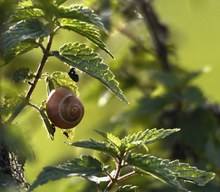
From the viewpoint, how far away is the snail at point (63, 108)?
1.38 metres

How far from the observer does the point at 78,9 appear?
4.45 ft

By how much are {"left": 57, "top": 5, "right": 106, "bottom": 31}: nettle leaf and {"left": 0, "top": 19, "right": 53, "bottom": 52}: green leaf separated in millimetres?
29

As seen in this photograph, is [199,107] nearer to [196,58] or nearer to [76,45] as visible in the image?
[76,45]

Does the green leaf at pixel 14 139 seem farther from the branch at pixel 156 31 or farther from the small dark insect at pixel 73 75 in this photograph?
the branch at pixel 156 31

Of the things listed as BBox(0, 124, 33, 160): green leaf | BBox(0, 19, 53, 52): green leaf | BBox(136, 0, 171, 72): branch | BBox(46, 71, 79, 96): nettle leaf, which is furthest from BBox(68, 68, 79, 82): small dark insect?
BBox(136, 0, 171, 72): branch

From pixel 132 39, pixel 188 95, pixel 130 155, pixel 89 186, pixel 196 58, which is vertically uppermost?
pixel 196 58

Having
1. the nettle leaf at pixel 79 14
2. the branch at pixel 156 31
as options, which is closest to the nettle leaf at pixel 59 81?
the nettle leaf at pixel 79 14

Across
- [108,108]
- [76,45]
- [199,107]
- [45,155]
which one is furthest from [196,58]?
[76,45]

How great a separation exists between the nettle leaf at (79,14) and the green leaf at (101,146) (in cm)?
16

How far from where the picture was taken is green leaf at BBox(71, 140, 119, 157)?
1.29 meters

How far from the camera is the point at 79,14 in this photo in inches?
52.7

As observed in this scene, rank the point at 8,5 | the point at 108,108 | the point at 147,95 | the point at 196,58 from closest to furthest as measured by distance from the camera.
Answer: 1. the point at 8,5
2. the point at 147,95
3. the point at 108,108
4. the point at 196,58

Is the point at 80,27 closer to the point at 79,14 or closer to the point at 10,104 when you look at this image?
the point at 79,14

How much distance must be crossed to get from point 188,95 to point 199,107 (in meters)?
0.10
